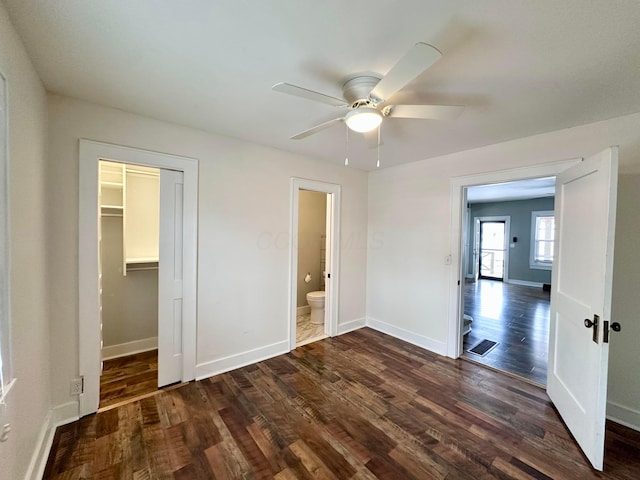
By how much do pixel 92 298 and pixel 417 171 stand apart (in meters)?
3.65

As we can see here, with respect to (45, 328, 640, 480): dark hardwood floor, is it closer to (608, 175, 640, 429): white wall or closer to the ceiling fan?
(608, 175, 640, 429): white wall

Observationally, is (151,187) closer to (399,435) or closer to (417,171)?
(417,171)

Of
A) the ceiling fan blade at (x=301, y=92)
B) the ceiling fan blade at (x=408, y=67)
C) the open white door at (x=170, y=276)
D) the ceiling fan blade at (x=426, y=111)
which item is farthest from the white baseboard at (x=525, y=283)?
the open white door at (x=170, y=276)

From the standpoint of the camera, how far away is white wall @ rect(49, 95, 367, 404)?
6.43 feet

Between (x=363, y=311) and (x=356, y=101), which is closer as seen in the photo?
(x=356, y=101)

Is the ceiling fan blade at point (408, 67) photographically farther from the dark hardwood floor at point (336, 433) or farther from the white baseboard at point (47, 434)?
the white baseboard at point (47, 434)

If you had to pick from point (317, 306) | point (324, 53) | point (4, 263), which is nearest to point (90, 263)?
point (4, 263)

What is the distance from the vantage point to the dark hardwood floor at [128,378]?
7.68 ft

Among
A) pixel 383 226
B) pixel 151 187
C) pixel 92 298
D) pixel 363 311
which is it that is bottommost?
pixel 363 311

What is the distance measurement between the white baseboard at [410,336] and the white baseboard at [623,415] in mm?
1338

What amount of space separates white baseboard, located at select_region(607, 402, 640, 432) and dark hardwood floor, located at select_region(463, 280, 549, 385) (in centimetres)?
47

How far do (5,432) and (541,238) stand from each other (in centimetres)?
980

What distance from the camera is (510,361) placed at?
3.04 metres

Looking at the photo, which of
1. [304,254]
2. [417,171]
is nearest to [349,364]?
[304,254]
